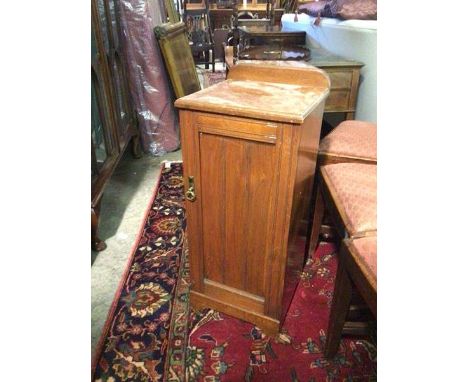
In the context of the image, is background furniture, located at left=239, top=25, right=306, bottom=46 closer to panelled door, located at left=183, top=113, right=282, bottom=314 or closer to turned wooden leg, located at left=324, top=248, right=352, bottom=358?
panelled door, located at left=183, top=113, right=282, bottom=314

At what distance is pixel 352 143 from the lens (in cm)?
158

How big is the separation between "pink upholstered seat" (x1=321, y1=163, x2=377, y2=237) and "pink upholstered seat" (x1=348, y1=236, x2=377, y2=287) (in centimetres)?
5

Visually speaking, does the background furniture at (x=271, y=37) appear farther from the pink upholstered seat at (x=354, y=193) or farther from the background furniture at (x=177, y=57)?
the pink upholstered seat at (x=354, y=193)

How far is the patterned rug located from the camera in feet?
4.06

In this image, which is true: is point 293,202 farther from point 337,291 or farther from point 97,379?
point 97,379

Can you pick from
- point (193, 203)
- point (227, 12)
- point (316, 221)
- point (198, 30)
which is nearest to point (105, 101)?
point (193, 203)

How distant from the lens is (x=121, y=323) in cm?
142

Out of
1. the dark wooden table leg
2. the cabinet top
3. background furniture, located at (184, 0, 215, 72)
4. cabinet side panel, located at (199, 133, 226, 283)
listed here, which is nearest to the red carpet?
cabinet side panel, located at (199, 133, 226, 283)

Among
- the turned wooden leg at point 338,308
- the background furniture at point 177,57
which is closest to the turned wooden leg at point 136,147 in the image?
the background furniture at point 177,57

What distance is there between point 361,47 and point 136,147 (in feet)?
6.13

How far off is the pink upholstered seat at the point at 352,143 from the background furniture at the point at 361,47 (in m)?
0.46

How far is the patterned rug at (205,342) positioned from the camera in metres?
1.24
